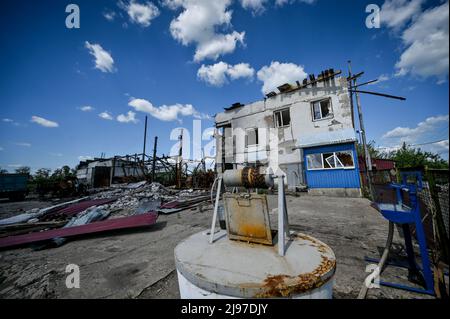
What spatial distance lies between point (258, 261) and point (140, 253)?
9.97ft

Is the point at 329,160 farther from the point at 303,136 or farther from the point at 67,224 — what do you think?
the point at 67,224

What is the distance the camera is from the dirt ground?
7.93ft

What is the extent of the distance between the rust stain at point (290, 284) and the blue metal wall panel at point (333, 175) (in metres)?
9.95

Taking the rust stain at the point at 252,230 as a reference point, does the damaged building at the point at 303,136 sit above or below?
above

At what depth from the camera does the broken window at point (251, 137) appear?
49.4 ft

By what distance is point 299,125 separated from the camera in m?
12.5

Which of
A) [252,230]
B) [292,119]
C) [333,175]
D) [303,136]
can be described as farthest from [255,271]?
[292,119]

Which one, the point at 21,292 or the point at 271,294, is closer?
the point at 271,294

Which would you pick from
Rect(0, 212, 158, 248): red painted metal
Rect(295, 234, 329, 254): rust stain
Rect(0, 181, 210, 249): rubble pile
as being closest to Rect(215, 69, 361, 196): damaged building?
Rect(0, 181, 210, 249): rubble pile

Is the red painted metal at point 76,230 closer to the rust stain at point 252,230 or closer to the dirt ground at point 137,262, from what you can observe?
the dirt ground at point 137,262

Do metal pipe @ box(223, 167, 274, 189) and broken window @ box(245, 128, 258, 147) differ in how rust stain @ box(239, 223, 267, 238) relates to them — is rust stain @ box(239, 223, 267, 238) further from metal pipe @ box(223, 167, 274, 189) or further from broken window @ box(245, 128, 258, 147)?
broken window @ box(245, 128, 258, 147)

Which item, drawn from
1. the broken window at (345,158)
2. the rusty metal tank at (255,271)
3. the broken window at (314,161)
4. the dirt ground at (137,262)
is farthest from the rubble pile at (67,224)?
the broken window at (345,158)
